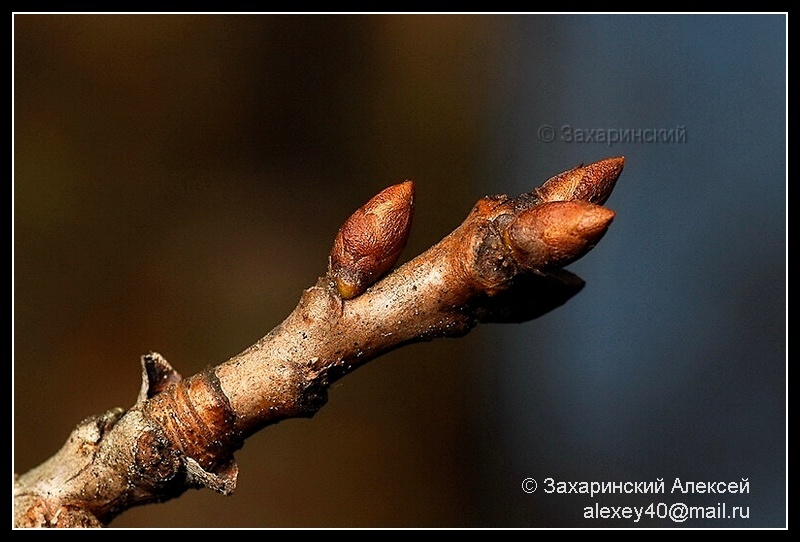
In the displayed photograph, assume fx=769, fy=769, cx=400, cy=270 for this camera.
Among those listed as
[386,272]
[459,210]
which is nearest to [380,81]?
[459,210]

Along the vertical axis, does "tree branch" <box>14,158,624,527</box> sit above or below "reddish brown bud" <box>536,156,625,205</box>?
below

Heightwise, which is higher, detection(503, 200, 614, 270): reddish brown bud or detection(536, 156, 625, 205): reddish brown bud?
detection(536, 156, 625, 205): reddish brown bud

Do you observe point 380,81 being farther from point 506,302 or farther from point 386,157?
point 506,302

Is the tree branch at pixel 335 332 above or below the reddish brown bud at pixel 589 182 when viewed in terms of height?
below

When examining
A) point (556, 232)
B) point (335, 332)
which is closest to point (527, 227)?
point (556, 232)
